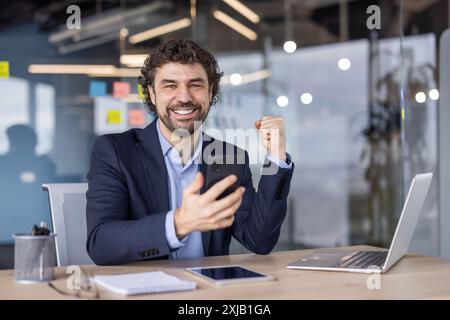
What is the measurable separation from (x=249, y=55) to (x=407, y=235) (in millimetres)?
3665

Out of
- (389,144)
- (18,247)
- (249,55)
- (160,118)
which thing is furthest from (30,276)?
(389,144)

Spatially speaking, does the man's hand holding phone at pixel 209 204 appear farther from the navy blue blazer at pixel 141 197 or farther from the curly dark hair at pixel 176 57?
the curly dark hair at pixel 176 57

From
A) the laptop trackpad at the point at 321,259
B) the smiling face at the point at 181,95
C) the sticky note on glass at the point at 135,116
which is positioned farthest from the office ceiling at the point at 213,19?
the laptop trackpad at the point at 321,259

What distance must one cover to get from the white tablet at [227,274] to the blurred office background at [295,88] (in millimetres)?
2988

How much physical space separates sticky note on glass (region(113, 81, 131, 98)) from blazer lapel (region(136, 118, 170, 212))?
2.43 meters

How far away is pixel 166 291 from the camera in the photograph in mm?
1606

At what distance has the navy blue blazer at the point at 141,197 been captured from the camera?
216cm

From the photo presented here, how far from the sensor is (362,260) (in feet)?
6.93

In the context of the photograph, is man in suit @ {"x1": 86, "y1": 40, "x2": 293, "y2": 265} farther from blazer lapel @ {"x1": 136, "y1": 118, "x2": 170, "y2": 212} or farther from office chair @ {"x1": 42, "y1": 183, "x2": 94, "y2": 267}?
office chair @ {"x1": 42, "y1": 183, "x2": 94, "y2": 267}

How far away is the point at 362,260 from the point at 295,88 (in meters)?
3.75

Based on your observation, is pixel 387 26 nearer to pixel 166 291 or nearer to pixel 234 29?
pixel 234 29

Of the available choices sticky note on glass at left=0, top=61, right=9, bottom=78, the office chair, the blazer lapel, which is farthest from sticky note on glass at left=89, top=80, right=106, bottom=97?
the blazer lapel

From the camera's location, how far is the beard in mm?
2477

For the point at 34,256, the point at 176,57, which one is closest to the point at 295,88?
the point at 176,57
